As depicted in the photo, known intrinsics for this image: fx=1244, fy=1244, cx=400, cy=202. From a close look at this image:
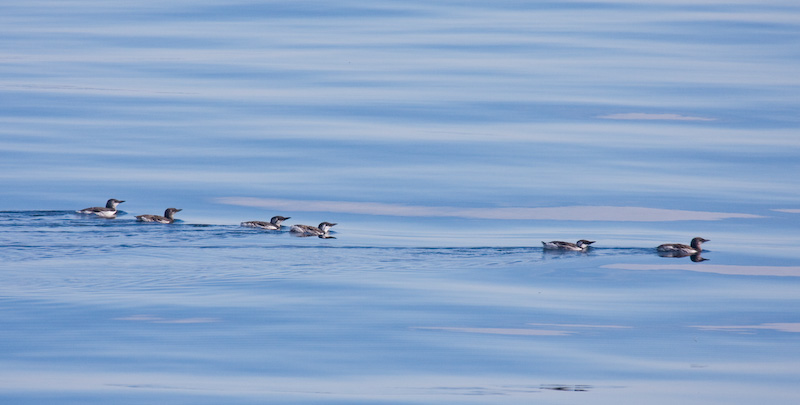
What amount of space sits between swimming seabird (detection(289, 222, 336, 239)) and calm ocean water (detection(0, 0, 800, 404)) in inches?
16.6

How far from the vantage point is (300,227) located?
697 inches

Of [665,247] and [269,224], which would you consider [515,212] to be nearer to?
[665,247]

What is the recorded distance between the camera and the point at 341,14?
152ft

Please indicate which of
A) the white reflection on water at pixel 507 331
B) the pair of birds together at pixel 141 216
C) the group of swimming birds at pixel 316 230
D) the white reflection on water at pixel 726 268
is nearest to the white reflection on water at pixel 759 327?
the white reflection on water at pixel 507 331

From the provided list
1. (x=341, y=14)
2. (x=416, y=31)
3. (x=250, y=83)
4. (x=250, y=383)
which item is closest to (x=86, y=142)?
(x=250, y=83)

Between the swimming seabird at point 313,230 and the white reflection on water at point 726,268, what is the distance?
416 centimetres

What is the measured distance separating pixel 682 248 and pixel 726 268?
71cm

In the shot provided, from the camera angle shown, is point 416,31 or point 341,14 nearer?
point 416,31

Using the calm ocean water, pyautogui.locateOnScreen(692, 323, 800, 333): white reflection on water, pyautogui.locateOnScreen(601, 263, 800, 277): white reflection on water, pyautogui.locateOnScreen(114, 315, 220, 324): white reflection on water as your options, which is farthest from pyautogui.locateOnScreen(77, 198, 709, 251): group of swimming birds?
pyautogui.locateOnScreen(114, 315, 220, 324): white reflection on water

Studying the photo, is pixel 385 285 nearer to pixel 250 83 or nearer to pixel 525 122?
pixel 525 122

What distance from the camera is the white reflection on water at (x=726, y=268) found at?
1562cm

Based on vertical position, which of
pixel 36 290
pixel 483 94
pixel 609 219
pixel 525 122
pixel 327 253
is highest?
pixel 483 94

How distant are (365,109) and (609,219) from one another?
Result: 10122 mm

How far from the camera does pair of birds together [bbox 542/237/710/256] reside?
16.5 metres
